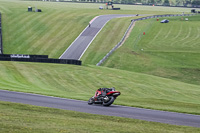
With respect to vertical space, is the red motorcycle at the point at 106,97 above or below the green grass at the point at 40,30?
above

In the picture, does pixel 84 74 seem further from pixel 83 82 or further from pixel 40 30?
pixel 40 30

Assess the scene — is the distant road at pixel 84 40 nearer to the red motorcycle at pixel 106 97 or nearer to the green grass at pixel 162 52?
the green grass at pixel 162 52

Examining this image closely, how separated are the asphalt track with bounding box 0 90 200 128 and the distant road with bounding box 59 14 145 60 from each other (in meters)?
42.2

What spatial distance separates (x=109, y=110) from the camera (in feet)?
76.2

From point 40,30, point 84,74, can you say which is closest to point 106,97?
point 84,74

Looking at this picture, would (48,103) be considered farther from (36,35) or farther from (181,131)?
(36,35)

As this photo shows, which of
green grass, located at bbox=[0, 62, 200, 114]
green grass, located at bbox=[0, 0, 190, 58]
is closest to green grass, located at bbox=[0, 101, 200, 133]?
green grass, located at bbox=[0, 62, 200, 114]

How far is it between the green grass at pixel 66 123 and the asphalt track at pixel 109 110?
151cm

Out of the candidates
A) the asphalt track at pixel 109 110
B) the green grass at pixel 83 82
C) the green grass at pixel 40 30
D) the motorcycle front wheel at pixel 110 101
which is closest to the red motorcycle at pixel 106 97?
the motorcycle front wheel at pixel 110 101

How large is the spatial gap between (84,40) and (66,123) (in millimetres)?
65533

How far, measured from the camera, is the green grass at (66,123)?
16.3m

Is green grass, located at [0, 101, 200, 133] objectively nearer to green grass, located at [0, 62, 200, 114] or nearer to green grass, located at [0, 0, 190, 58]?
green grass, located at [0, 62, 200, 114]

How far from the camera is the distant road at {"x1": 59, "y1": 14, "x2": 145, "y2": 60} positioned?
71.8 m

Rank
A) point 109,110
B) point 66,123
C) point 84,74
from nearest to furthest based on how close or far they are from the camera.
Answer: point 66,123
point 109,110
point 84,74
